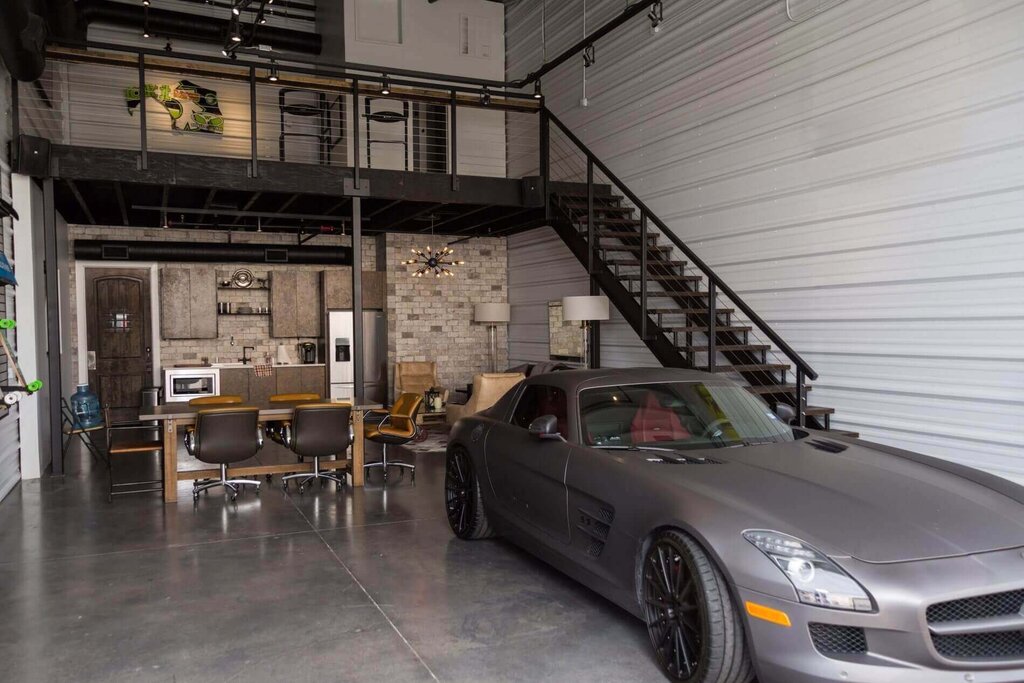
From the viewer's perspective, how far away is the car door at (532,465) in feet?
12.1

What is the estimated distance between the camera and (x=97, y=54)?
7203 millimetres

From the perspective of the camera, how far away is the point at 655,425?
12.2ft

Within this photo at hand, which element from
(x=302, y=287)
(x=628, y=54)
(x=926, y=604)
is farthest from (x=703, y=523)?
(x=302, y=287)

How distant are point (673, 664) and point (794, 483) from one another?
2.68 feet

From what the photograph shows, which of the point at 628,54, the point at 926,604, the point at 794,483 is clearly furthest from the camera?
the point at 628,54

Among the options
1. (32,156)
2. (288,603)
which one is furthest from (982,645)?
(32,156)

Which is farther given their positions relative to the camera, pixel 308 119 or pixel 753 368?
pixel 308 119

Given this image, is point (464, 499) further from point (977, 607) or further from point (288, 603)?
point (977, 607)

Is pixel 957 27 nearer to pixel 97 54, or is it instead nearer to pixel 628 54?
pixel 628 54

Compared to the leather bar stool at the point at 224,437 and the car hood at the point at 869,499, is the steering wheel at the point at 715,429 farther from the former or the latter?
the leather bar stool at the point at 224,437

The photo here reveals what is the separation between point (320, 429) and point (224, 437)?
29.8 inches

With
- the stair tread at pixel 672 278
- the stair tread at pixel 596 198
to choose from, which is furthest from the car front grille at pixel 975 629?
the stair tread at pixel 596 198

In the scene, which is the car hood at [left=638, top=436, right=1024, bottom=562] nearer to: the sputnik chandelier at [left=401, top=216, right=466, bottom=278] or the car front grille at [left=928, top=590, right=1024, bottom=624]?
the car front grille at [left=928, top=590, right=1024, bottom=624]

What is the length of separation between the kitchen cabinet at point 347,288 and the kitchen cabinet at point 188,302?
1.70 metres
